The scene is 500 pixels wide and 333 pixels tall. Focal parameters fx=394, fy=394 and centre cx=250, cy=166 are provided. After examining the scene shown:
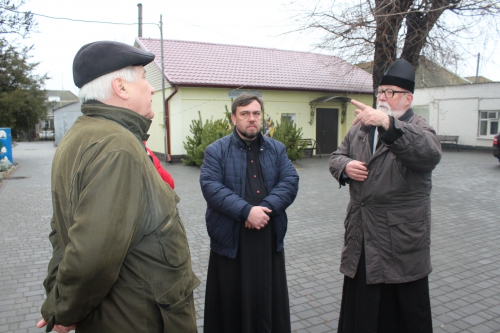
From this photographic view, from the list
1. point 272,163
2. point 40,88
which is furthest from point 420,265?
point 40,88

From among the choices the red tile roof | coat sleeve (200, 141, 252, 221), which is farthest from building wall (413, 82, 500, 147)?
coat sleeve (200, 141, 252, 221)

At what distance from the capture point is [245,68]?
64.9 feet

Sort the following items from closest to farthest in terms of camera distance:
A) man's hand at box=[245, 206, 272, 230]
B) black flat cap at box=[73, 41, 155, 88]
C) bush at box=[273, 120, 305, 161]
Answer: black flat cap at box=[73, 41, 155, 88]
man's hand at box=[245, 206, 272, 230]
bush at box=[273, 120, 305, 161]

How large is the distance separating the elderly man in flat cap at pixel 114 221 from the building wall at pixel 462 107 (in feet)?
82.4

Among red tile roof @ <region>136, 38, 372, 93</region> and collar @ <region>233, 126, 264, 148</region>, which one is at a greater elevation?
red tile roof @ <region>136, 38, 372, 93</region>

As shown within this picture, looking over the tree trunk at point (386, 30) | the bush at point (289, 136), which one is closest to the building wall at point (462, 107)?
the tree trunk at point (386, 30)

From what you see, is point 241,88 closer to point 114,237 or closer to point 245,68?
point 245,68

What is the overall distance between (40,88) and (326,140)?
36058 millimetres

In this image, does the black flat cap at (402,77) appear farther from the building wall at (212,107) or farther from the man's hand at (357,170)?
the building wall at (212,107)

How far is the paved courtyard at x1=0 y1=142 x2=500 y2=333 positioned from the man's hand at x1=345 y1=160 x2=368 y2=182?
1.53 m

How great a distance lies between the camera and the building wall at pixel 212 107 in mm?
17047

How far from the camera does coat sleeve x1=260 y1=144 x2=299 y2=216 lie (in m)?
2.85

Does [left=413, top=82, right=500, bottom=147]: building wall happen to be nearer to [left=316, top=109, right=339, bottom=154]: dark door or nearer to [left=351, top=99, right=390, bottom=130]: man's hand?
[left=316, top=109, right=339, bottom=154]: dark door

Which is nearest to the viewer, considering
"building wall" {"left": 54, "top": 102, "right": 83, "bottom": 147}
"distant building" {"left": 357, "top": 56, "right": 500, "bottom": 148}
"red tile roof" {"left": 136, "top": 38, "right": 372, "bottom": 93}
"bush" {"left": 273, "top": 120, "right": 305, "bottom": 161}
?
"bush" {"left": 273, "top": 120, "right": 305, "bottom": 161}
